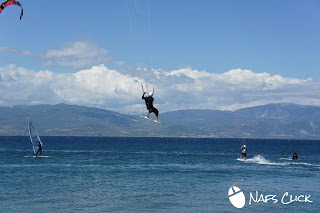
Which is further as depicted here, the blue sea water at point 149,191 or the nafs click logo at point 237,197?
the nafs click logo at point 237,197

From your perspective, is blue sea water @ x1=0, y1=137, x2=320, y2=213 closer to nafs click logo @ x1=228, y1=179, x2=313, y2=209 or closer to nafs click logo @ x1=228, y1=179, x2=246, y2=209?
nafs click logo @ x1=228, y1=179, x2=313, y2=209

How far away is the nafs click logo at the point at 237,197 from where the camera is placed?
1174 inches

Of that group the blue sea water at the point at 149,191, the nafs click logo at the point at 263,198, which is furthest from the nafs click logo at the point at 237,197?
the blue sea water at the point at 149,191

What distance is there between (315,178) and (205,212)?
77.8ft

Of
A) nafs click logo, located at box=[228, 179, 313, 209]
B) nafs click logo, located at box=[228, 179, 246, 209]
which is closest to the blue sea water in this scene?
nafs click logo, located at box=[228, 179, 313, 209]

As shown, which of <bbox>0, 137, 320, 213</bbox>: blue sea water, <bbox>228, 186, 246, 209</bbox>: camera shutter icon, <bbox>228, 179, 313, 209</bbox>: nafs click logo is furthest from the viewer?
<bbox>228, 179, 313, 209</bbox>: nafs click logo

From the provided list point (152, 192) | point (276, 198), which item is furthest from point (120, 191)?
point (276, 198)

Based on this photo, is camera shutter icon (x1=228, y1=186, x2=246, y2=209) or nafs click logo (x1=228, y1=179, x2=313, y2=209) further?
nafs click logo (x1=228, y1=179, x2=313, y2=209)

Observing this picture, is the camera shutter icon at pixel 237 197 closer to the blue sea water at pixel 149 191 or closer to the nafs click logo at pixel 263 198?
the nafs click logo at pixel 263 198

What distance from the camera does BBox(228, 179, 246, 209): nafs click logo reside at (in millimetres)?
29830

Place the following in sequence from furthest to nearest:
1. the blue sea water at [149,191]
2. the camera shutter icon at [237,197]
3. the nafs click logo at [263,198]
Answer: the nafs click logo at [263,198]
the camera shutter icon at [237,197]
the blue sea water at [149,191]

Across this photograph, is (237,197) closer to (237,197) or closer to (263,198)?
(237,197)

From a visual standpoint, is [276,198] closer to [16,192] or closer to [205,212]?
[205,212]

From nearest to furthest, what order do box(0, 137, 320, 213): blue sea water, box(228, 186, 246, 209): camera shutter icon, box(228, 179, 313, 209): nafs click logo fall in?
box(0, 137, 320, 213): blue sea water < box(228, 186, 246, 209): camera shutter icon < box(228, 179, 313, 209): nafs click logo
